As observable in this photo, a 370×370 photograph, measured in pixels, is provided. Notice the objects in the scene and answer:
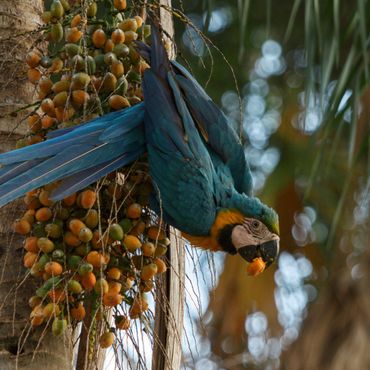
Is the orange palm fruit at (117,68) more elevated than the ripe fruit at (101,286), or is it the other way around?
the orange palm fruit at (117,68)

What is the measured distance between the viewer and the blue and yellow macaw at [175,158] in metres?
1.84

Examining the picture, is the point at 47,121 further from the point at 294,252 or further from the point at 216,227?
the point at 294,252

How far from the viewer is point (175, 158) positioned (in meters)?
1.96

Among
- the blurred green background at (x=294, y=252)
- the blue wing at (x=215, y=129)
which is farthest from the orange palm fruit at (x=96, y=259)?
the blurred green background at (x=294, y=252)

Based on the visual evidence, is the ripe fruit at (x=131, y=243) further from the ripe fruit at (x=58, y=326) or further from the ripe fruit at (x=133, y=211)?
the ripe fruit at (x=58, y=326)

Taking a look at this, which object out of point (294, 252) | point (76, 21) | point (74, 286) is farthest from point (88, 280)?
point (294, 252)

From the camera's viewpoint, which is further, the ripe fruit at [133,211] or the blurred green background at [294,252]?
the blurred green background at [294,252]

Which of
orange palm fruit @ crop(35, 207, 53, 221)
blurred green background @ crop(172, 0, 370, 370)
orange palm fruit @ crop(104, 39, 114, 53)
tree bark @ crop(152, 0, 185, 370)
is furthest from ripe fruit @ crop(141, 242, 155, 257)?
blurred green background @ crop(172, 0, 370, 370)

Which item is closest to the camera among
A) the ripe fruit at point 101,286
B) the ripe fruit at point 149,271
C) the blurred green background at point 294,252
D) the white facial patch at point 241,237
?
the ripe fruit at point 101,286

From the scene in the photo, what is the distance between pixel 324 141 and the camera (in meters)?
2.41

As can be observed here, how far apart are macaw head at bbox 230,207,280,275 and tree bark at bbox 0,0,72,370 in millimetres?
498

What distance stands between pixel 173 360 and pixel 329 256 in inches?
103

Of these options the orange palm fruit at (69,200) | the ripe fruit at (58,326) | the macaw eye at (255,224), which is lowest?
the ripe fruit at (58,326)

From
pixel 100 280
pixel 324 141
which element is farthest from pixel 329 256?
pixel 100 280
